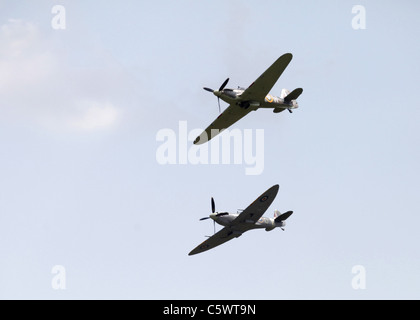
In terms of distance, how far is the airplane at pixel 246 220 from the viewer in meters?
49.5

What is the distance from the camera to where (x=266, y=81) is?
48.9 m

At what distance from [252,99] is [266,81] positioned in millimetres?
2570

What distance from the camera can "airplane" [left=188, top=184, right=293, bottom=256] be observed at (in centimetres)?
4947

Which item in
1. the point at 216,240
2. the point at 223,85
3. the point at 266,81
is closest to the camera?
the point at 266,81

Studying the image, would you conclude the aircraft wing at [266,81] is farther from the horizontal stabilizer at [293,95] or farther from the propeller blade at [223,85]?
the horizontal stabilizer at [293,95]

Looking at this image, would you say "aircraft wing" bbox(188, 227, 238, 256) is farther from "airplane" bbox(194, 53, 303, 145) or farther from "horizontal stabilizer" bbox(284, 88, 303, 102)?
"horizontal stabilizer" bbox(284, 88, 303, 102)

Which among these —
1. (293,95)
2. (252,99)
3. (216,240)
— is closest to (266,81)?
(252,99)

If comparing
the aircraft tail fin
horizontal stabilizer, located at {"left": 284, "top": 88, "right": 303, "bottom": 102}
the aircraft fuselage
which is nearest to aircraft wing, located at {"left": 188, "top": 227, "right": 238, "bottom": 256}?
the aircraft fuselage

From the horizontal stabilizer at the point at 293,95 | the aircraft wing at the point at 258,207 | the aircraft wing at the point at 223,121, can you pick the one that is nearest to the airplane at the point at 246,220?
the aircraft wing at the point at 258,207

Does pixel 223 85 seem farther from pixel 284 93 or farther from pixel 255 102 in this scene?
pixel 284 93
